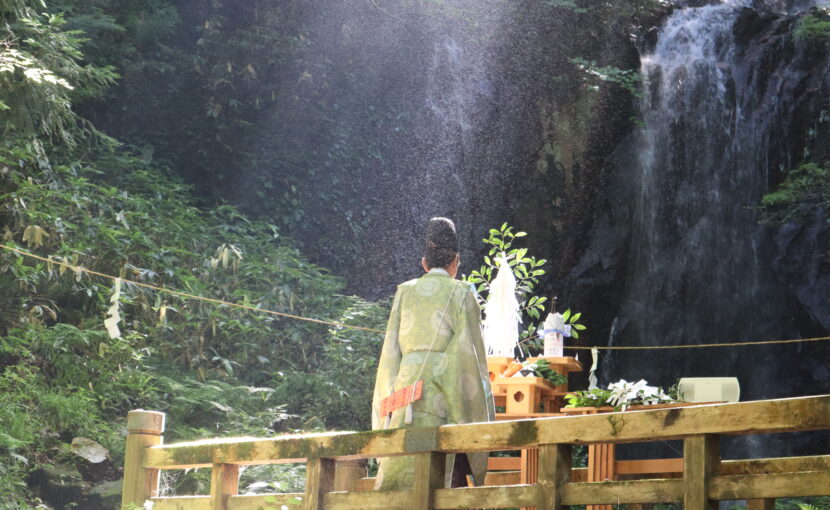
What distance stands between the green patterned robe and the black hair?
0.07m

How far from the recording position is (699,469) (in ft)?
10.7

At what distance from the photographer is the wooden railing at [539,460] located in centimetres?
311

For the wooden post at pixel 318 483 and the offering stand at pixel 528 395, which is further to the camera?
the offering stand at pixel 528 395

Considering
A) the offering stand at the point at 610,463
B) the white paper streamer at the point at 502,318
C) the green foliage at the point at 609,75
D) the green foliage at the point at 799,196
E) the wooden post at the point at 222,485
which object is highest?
the green foliage at the point at 609,75

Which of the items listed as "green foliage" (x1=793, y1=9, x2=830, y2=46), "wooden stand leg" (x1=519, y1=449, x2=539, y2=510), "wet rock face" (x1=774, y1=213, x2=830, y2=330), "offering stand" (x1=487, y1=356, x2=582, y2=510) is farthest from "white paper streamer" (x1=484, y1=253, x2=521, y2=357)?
"green foliage" (x1=793, y1=9, x2=830, y2=46)

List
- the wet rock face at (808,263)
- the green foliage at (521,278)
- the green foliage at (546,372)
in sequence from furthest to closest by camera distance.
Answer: the wet rock face at (808,263) < the green foliage at (521,278) < the green foliage at (546,372)

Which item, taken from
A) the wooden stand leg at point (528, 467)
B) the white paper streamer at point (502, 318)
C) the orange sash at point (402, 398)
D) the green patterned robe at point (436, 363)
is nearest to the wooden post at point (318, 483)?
the green patterned robe at point (436, 363)

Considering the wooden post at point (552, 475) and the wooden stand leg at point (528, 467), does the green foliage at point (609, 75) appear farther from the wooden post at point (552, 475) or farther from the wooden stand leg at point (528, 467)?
the wooden post at point (552, 475)

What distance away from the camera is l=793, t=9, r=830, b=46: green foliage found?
13433mm

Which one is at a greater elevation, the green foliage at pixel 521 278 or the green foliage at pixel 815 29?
the green foliage at pixel 815 29

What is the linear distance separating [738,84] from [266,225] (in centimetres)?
712

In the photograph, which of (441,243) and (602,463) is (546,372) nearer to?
(602,463)

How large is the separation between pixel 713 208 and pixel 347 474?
411 inches

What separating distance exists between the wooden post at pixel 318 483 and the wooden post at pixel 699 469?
5.42ft
